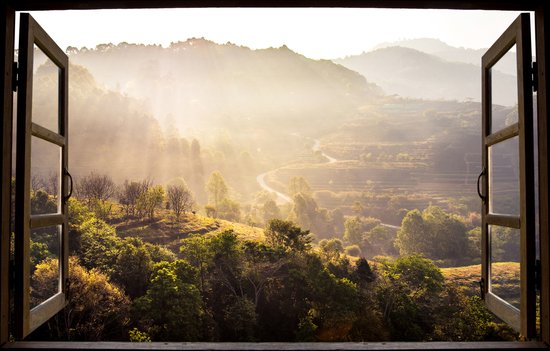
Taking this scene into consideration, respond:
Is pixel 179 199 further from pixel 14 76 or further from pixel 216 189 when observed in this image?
pixel 14 76

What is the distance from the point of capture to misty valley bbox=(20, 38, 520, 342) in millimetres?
14828

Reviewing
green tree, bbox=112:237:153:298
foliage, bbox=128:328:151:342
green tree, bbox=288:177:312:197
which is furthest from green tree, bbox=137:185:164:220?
Answer: green tree, bbox=288:177:312:197

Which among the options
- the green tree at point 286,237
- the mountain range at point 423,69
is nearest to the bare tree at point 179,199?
the green tree at point 286,237

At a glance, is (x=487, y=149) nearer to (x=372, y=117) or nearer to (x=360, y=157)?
(x=360, y=157)

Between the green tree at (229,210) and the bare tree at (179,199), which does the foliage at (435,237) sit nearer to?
the green tree at (229,210)

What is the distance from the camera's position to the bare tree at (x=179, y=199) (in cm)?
1836

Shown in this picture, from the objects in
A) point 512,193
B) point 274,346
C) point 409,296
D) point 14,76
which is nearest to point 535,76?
point 512,193

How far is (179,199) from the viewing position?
736 inches

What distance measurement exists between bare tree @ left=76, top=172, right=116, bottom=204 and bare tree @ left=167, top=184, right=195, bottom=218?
7.37ft

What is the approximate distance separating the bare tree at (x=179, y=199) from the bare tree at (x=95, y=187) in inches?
88.5

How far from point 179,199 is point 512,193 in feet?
56.7

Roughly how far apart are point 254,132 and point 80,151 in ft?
32.0

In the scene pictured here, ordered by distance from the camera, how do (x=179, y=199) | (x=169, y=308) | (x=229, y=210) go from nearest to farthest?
(x=169, y=308) → (x=179, y=199) → (x=229, y=210)

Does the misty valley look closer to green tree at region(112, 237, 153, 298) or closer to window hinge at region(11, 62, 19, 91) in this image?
green tree at region(112, 237, 153, 298)
